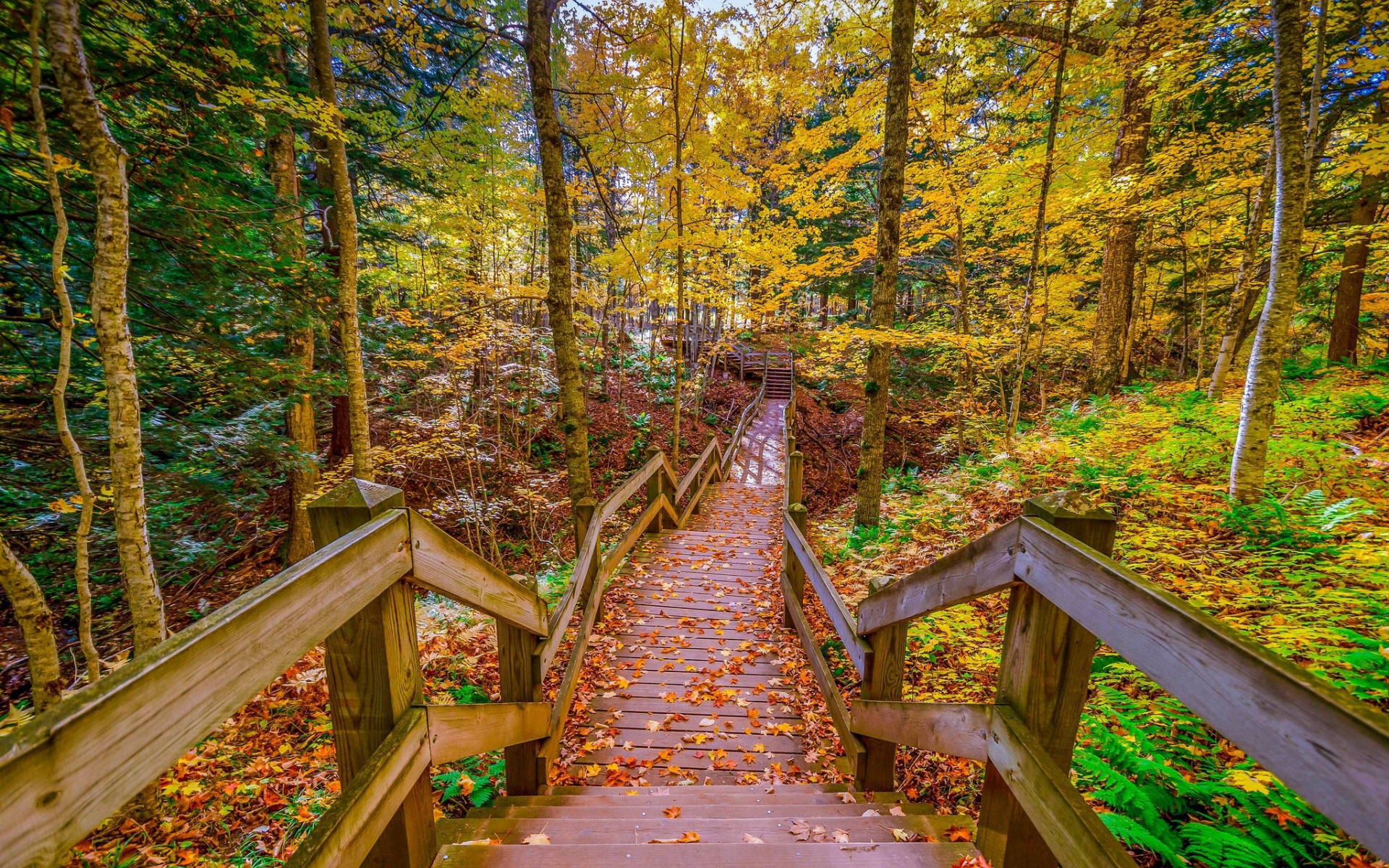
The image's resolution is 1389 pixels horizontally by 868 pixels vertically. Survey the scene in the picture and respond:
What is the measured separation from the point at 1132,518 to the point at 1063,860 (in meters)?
5.00

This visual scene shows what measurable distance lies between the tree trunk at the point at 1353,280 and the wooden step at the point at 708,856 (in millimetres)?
11067

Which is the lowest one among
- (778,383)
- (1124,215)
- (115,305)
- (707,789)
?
(707,789)

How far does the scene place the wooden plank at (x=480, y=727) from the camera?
165cm

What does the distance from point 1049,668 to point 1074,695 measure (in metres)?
0.10

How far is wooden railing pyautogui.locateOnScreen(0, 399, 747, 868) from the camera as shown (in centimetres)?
67

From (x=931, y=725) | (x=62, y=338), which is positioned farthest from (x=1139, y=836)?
(x=62, y=338)

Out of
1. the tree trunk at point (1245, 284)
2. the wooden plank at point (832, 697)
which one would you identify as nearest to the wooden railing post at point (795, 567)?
the wooden plank at point (832, 697)

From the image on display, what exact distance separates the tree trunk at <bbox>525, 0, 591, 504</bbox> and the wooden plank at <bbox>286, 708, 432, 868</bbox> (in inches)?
180

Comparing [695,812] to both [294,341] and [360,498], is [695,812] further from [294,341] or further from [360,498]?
[294,341]

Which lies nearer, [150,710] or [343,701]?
[150,710]

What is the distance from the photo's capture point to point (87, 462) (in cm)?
494

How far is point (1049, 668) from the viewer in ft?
4.88

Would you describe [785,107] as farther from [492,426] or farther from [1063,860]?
[1063,860]

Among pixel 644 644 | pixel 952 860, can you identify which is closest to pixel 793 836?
pixel 952 860
